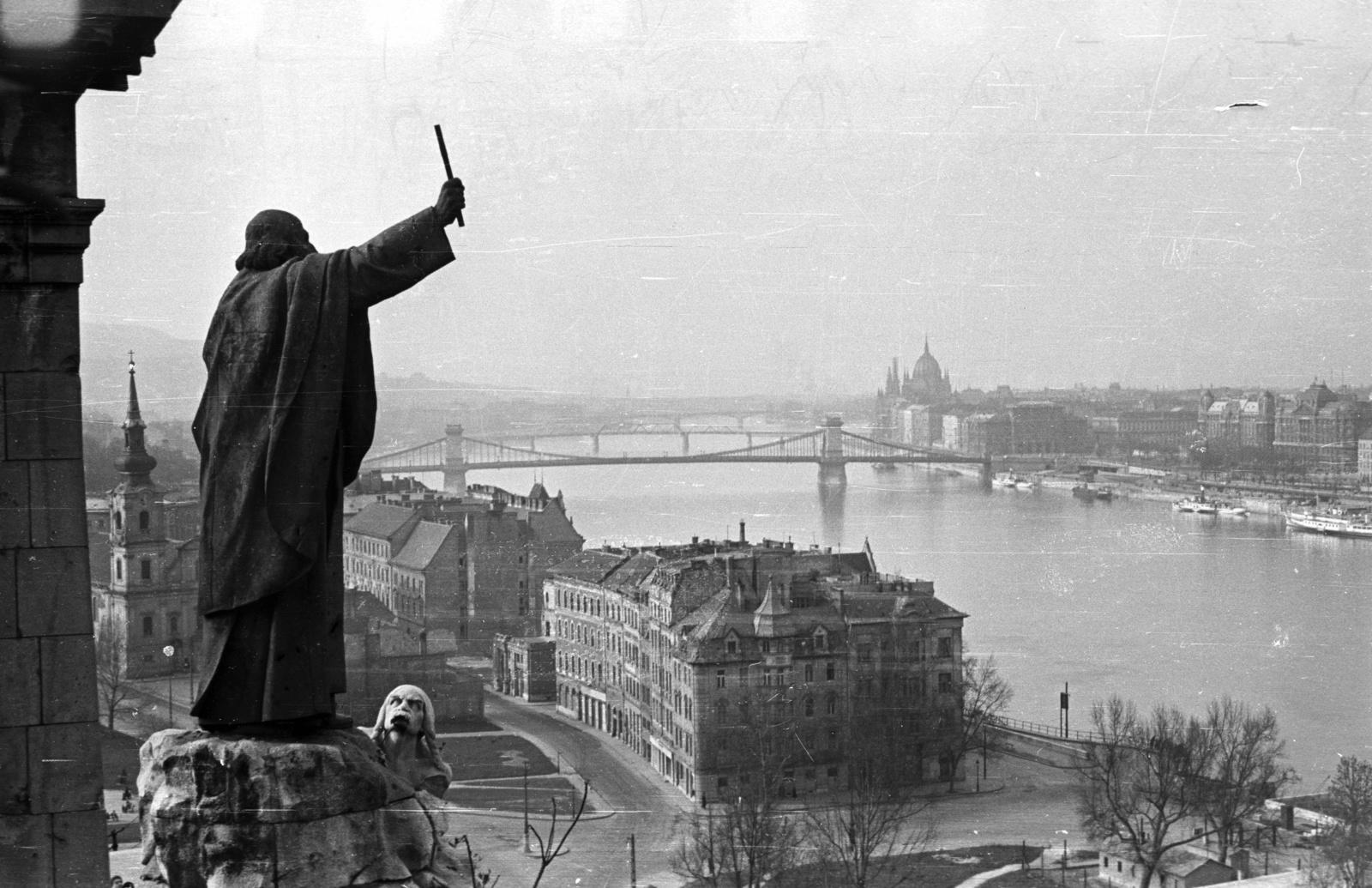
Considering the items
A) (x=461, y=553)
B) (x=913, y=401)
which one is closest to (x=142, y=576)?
(x=913, y=401)

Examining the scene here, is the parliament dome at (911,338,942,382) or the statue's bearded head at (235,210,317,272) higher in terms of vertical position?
the parliament dome at (911,338,942,382)

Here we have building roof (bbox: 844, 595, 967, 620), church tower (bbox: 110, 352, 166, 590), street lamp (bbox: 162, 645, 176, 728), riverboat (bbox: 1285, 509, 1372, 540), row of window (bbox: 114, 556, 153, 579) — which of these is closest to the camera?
street lamp (bbox: 162, 645, 176, 728)

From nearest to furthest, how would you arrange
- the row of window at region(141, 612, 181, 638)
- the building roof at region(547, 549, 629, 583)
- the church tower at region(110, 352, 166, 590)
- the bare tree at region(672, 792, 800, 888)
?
1. the church tower at region(110, 352, 166, 590)
2. the row of window at region(141, 612, 181, 638)
3. the bare tree at region(672, 792, 800, 888)
4. the building roof at region(547, 549, 629, 583)

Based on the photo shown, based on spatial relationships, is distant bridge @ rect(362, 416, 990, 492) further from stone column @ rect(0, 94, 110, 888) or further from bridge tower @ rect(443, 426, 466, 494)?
stone column @ rect(0, 94, 110, 888)

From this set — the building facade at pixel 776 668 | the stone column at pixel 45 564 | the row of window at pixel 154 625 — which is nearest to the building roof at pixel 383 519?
the building facade at pixel 776 668

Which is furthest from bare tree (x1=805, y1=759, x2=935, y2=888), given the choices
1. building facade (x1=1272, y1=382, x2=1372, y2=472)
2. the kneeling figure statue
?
the kneeling figure statue

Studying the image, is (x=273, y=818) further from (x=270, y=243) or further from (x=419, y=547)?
(x=419, y=547)

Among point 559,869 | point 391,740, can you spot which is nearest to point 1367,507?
point 559,869

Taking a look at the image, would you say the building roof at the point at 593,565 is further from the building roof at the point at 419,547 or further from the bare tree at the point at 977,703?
the bare tree at the point at 977,703
